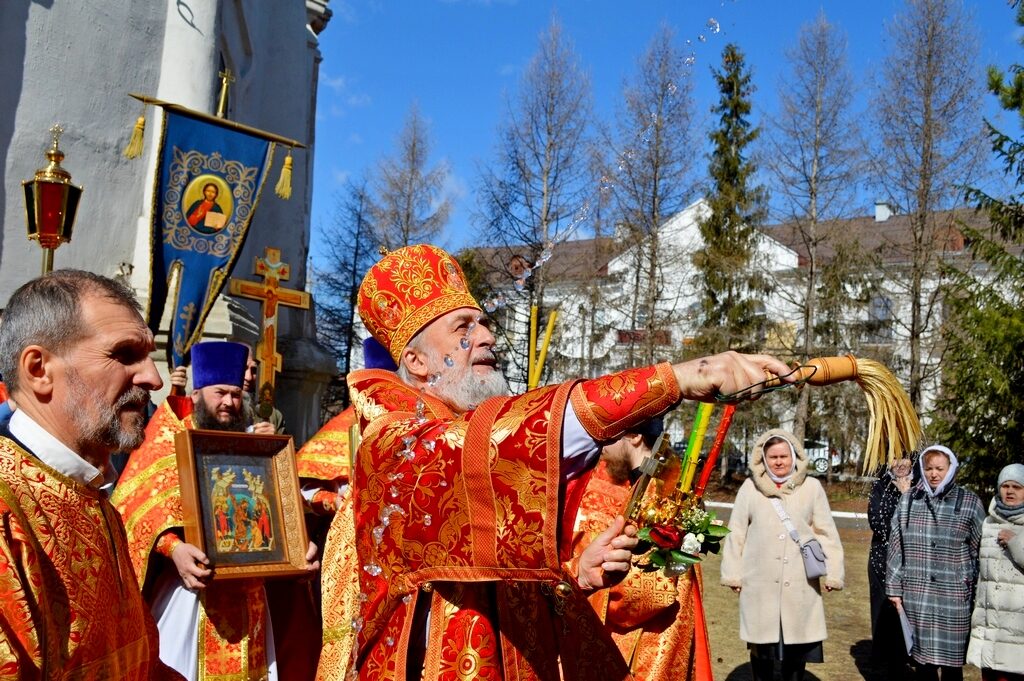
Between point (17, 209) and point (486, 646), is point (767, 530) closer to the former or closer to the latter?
point (486, 646)

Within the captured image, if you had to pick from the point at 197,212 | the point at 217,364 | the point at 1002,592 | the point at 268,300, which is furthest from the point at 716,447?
the point at 197,212

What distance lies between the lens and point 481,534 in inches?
86.7

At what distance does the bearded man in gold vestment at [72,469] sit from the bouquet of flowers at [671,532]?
1266 mm

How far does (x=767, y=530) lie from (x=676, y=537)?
5077mm

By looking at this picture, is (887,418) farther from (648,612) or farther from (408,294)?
(648,612)

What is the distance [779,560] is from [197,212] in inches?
205

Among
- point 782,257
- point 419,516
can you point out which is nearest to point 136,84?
point 419,516

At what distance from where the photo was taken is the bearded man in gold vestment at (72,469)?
6.06 feet

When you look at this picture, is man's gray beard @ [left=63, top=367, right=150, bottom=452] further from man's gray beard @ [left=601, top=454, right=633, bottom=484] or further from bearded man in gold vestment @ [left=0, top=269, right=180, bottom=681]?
man's gray beard @ [left=601, top=454, right=633, bottom=484]

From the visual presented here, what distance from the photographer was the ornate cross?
20.3 ft

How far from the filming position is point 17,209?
7.97m

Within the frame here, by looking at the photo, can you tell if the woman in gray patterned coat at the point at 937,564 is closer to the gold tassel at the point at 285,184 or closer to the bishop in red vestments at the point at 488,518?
the bishop in red vestments at the point at 488,518

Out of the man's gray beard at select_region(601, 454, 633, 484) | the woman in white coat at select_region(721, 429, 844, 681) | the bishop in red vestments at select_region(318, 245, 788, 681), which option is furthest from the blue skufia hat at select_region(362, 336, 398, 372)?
Result: the woman in white coat at select_region(721, 429, 844, 681)

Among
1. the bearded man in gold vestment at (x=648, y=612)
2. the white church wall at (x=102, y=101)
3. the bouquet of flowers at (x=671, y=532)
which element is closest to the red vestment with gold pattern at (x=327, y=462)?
the bearded man in gold vestment at (x=648, y=612)
